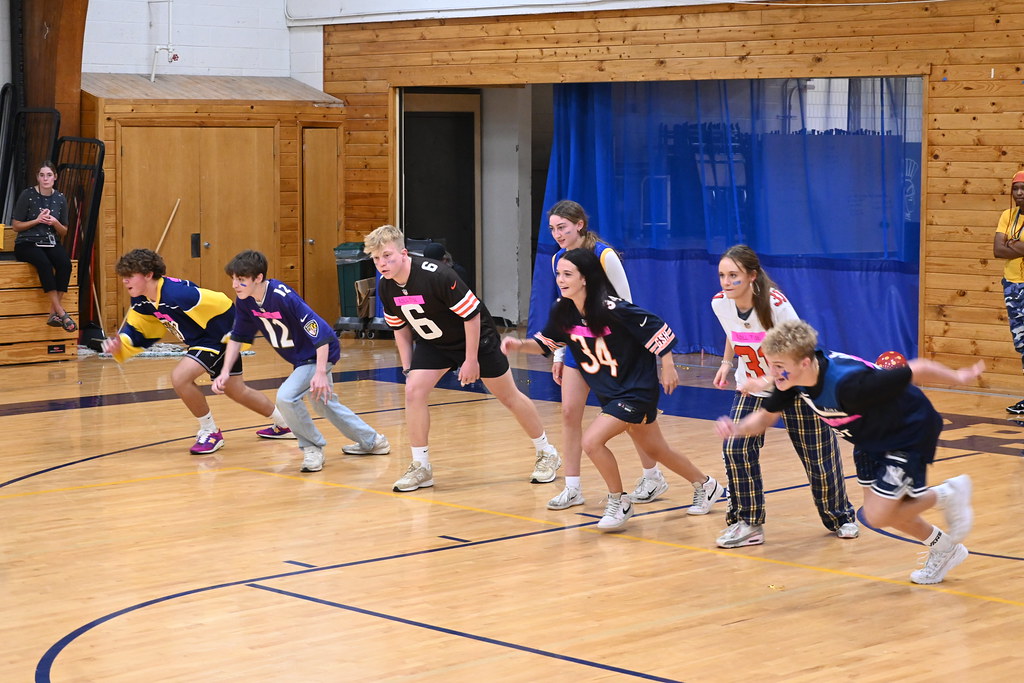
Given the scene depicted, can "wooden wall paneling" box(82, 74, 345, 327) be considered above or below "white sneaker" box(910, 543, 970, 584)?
above

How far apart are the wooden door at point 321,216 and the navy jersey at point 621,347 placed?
9610 mm

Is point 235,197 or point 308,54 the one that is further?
point 308,54

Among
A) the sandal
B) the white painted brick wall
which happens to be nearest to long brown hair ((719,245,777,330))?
the sandal

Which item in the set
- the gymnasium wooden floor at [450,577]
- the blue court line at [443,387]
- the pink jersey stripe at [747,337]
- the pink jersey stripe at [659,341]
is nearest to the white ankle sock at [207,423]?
the gymnasium wooden floor at [450,577]

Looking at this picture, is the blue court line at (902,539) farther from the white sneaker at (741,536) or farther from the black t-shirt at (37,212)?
the black t-shirt at (37,212)

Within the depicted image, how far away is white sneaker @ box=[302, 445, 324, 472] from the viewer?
26.8 feet

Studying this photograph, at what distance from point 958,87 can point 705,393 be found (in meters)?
3.20

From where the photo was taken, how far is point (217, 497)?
24.6 feet

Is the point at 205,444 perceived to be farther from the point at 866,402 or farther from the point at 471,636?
the point at 866,402

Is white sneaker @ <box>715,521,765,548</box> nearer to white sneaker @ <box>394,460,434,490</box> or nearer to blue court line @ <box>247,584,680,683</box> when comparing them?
blue court line @ <box>247,584,680,683</box>

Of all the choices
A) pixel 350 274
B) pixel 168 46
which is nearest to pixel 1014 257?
pixel 350 274

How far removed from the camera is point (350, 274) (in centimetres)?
1538

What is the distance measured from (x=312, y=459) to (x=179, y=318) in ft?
4.31

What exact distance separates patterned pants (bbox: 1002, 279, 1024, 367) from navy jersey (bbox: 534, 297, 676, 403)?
4809mm
